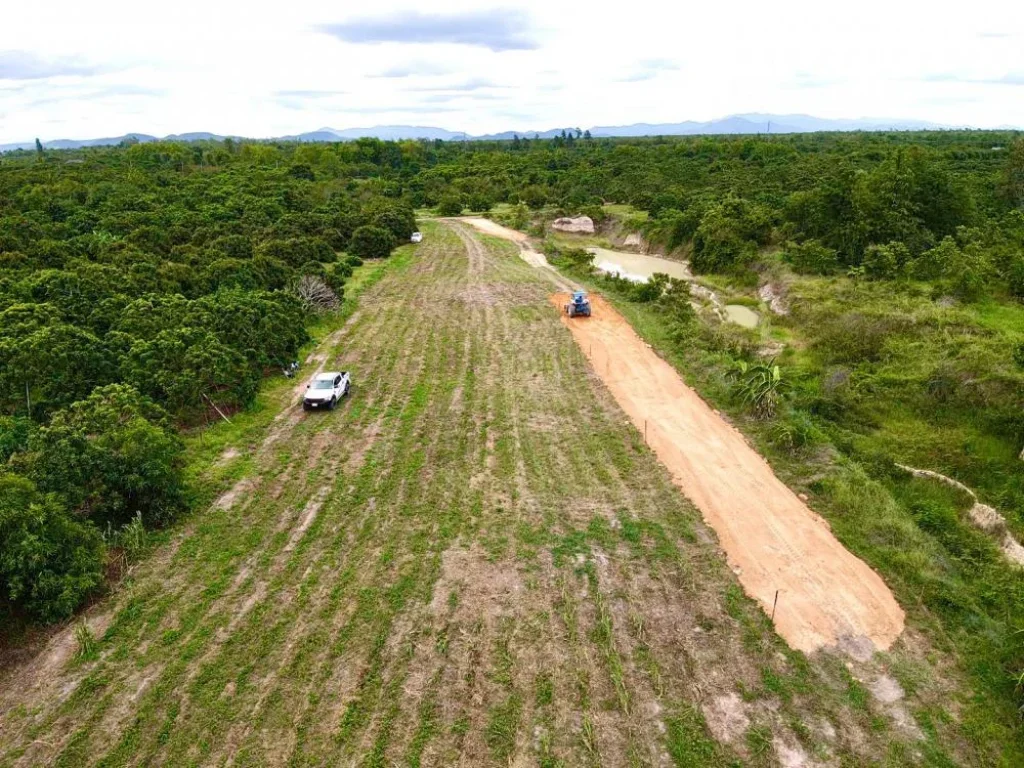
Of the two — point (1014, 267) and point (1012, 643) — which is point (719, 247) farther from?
point (1012, 643)

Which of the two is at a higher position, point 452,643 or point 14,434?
point 14,434

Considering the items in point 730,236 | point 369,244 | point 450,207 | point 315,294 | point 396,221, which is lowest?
point 315,294

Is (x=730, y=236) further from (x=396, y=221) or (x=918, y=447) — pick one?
(x=918, y=447)

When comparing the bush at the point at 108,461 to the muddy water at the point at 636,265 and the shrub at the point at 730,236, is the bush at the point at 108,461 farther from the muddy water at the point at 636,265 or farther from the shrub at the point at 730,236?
the shrub at the point at 730,236

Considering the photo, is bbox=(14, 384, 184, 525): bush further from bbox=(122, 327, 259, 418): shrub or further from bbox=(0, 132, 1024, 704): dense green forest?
bbox=(122, 327, 259, 418): shrub

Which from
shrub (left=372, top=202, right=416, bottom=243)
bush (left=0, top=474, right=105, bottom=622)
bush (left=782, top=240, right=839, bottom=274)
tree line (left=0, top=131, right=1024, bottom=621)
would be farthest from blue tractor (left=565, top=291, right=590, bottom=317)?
shrub (left=372, top=202, right=416, bottom=243)

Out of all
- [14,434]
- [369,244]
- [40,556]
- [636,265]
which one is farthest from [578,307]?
[40,556]

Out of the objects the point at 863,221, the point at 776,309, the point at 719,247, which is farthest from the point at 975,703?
the point at 719,247
